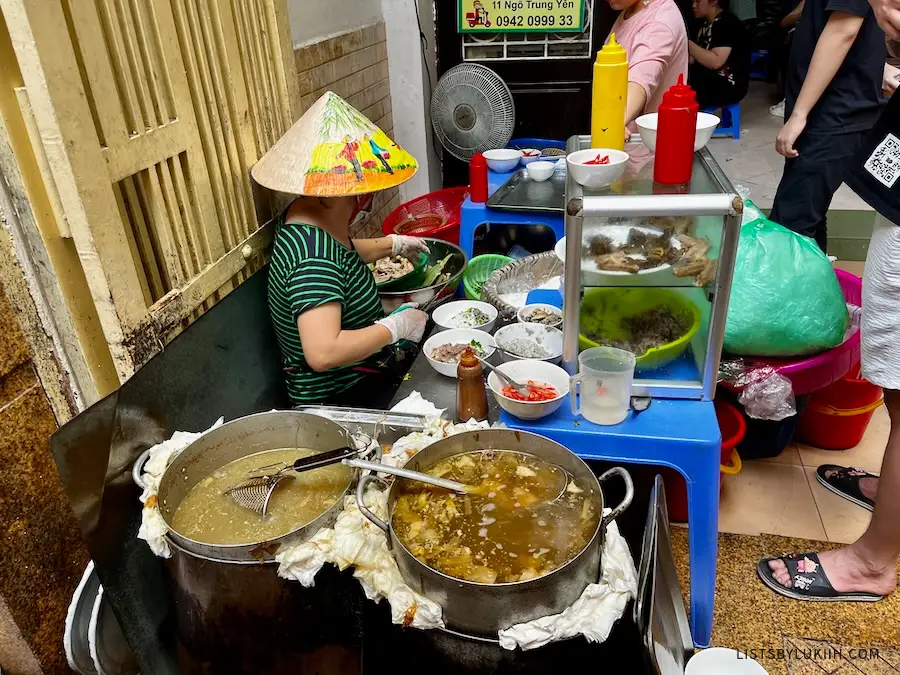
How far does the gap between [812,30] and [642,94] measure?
94cm

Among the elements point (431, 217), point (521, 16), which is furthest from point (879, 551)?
point (521, 16)

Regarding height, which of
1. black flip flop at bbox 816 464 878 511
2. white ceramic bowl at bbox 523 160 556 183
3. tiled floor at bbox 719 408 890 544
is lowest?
tiled floor at bbox 719 408 890 544

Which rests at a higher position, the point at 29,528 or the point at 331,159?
the point at 331,159

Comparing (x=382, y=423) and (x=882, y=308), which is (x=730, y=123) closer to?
(x=882, y=308)

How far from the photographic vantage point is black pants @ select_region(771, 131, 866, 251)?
10.0ft

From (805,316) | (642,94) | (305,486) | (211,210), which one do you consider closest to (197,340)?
(211,210)

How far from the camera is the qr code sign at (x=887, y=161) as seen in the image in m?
1.67

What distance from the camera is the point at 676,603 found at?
57.9 inches

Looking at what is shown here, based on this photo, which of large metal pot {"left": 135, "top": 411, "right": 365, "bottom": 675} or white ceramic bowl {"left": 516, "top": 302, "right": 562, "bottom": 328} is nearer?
large metal pot {"left": 135, "top": 411, "right": 365, "bottom": 675}

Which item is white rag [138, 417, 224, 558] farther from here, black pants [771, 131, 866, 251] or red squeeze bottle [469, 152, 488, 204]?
black pants [771, 131, 866, 251]

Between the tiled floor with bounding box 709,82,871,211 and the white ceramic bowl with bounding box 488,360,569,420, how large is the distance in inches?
129

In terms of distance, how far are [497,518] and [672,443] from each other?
1.79 feet

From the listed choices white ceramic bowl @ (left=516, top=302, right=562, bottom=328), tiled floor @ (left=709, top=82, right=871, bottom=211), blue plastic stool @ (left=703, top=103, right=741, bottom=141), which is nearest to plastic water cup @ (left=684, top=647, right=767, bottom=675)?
white ceramic bowl @ (left=516, top=302, right=562, bottom=328)

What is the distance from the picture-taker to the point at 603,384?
1.63 meters
